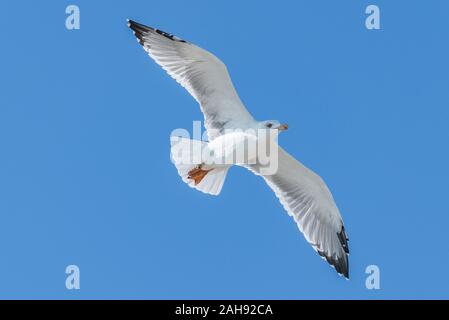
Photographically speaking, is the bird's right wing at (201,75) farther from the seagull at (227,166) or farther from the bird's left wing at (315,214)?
the bird's left wing at (315,214)

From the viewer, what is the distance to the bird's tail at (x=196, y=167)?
6.88m

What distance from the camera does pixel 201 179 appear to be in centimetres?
712

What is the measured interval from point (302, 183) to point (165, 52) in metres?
1.70

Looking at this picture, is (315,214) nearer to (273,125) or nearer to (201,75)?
(273,125)

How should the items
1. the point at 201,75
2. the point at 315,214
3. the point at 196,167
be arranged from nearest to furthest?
the point at 196,167
the point at 201,75
the point at 315,214

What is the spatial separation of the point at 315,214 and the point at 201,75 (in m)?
1.65

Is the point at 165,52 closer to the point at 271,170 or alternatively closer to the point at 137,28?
the point at 137,28

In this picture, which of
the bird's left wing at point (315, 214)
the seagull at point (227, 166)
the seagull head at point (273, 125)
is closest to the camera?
the seagull head at point (273, 125)

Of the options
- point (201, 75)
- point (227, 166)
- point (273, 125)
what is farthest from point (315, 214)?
point (201, 75)

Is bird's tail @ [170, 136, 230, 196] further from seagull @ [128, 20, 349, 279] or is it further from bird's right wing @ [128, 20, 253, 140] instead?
bird's right wing @ [128, 20, 253, 140]

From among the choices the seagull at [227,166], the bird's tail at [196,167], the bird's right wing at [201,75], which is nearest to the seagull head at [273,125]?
the seagull at [227,166]

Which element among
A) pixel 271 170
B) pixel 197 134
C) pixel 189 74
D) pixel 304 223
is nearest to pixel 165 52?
pixel 189 74

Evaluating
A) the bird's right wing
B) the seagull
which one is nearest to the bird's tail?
the seagull

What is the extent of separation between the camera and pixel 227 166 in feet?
23.2
